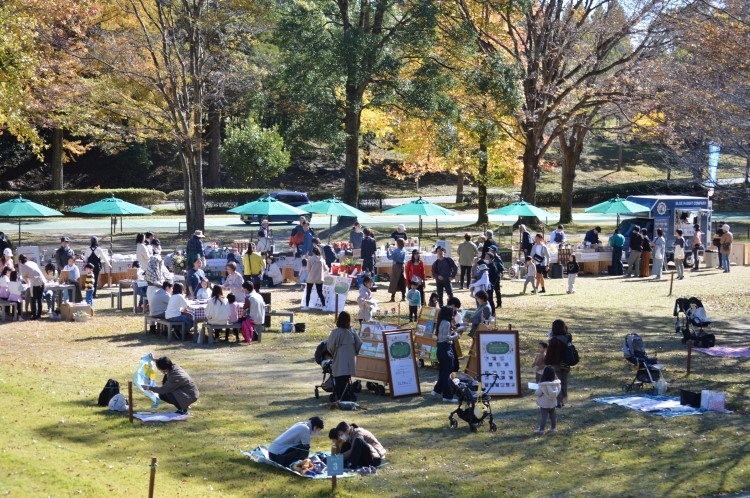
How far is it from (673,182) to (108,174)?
39910mm

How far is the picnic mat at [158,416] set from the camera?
14.2m

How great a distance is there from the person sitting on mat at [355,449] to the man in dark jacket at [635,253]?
22251 millimetres

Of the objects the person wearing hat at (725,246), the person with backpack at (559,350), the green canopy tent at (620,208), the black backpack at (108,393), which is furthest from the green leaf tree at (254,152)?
the person with backpack at (559,350)

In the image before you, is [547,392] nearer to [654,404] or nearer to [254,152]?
[654,404]

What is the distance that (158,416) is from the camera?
1436 cm

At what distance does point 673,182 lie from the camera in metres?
66.9

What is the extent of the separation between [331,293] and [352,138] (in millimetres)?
18414

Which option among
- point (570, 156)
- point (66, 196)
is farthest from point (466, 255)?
point (66, 196)

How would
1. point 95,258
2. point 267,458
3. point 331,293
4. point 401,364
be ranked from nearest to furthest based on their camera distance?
point 267,458 → point 401,364 → point 331,293 → point 95,258

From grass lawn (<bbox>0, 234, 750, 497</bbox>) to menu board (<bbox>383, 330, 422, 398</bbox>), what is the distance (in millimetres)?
229

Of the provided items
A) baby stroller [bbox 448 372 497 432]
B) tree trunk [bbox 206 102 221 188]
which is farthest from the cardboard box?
tree trunk [bbox 206 102 221 188]

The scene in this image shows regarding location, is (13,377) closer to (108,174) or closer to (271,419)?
(271,419)

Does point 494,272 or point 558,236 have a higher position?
point 558,236

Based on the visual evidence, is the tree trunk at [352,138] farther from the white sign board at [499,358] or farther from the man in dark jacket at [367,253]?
the white sign board at [499,358]
